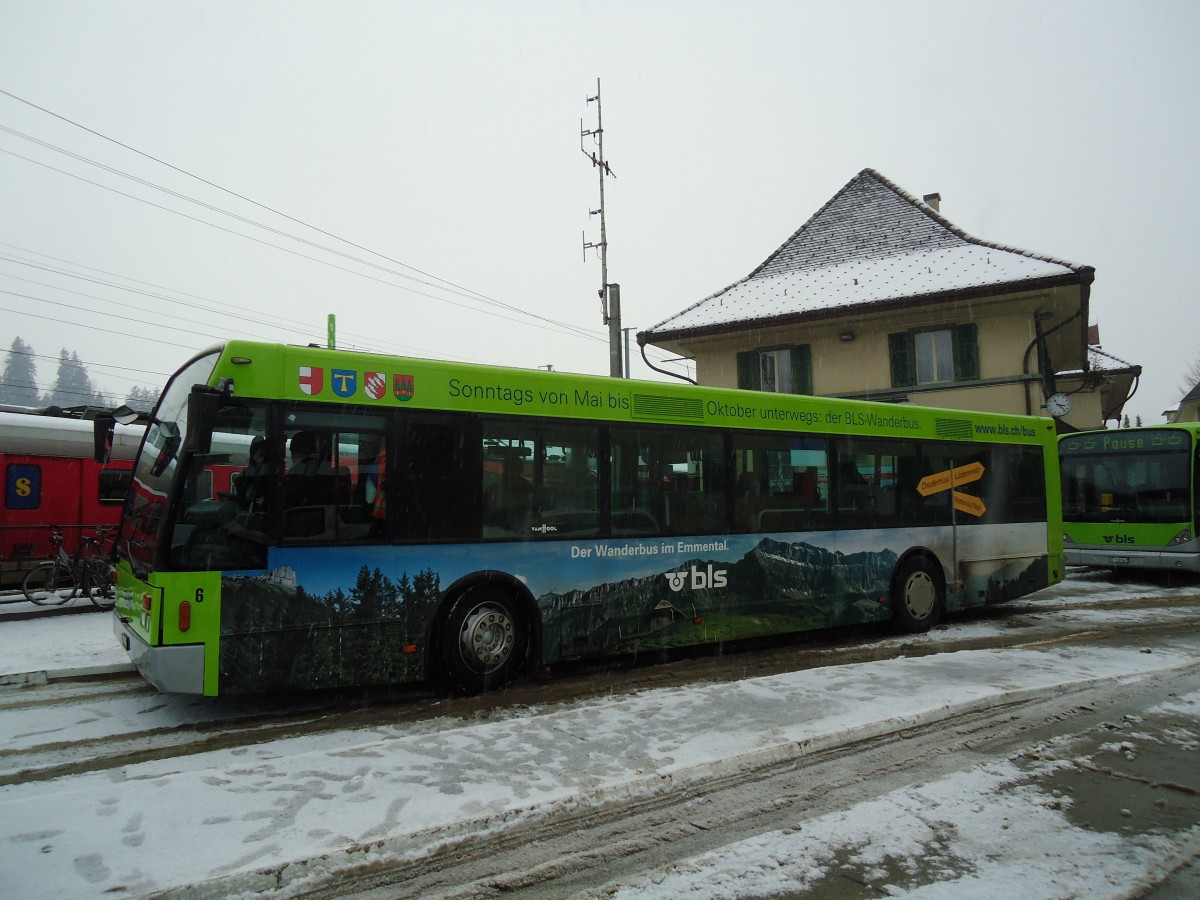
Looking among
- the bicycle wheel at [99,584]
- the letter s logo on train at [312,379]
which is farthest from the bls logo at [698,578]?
the bicycle wheel at [99,584]

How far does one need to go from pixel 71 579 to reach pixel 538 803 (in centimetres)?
1232

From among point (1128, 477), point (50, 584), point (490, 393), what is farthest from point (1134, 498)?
point (50, 584)

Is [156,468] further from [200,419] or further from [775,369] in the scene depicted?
[775,369]

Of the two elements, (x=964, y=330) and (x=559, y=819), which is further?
(x=964, y=330)

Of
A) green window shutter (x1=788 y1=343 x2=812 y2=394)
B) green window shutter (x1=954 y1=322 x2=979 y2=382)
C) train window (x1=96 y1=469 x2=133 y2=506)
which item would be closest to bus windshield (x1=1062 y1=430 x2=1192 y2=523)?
green window shutter (x1=954 y1=322 x2=979 y2=382)

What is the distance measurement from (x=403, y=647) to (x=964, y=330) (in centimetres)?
1970

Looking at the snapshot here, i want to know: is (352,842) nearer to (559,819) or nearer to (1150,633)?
(559,819)

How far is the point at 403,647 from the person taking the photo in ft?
21.2

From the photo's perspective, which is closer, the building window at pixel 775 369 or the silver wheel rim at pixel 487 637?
the silver wheel rim at pixel 487 637

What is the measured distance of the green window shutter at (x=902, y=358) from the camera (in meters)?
22.6

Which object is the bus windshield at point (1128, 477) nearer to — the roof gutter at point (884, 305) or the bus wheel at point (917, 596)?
the roof gutter at point (884, 305)

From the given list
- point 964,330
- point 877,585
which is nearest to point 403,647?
point 877,585

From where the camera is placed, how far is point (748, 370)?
25.0m

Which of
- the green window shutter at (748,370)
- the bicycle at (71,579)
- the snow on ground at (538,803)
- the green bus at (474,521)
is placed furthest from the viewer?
the green window shutter at (748,370)
